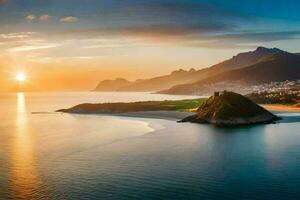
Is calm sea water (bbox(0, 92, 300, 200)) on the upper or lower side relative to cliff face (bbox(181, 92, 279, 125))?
lower

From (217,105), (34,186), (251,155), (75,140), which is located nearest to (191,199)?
(34,186)

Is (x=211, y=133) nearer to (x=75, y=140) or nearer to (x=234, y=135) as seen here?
(x=234, y=135)

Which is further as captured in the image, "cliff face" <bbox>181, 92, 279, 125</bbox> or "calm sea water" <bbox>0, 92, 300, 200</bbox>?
"cliff face" <bbox>181, 92, 279, 125</bbox>

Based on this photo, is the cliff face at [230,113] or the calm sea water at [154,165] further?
the cliff face at [230,113]

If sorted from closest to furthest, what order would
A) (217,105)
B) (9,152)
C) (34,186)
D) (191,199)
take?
(191,199), (34,186), (9,152), (217,105)

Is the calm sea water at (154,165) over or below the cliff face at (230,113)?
below
